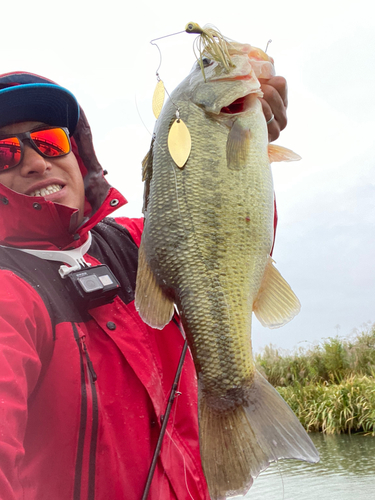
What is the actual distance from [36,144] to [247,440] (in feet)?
5.95

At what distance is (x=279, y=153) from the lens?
2061 mm

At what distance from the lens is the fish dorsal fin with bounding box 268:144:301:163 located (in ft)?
6.74

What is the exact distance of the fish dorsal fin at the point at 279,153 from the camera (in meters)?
2.05

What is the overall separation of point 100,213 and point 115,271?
0.33 meters

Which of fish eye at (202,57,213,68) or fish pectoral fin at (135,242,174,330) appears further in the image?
fish eye at (202,57,213,68)

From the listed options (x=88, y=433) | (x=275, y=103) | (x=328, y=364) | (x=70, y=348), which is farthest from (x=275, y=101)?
(x=328, y=364)

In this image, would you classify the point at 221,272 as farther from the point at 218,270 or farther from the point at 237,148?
the point at 237,148

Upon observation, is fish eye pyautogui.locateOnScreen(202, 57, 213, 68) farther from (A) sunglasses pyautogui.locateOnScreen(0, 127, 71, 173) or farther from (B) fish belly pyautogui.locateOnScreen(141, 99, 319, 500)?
(A) sunglasses pyautogui.locateOnScreen(0, 127, 71, 173)

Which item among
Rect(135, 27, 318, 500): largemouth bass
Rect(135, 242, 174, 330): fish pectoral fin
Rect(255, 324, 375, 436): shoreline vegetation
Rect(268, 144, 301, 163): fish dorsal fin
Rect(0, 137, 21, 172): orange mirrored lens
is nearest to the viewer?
Rect(135, 27, 318, 500): largemouth bass

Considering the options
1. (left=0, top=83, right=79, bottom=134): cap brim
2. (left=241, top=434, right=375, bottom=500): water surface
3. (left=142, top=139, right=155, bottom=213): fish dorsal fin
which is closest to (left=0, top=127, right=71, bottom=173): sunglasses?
(left=0, top=83, right=79, bottom=134): cap brim

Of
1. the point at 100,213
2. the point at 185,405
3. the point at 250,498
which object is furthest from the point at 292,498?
the point at 100,213

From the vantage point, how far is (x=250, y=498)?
670 centimetres

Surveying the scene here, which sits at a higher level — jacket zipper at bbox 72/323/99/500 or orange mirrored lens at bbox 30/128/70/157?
orange mirrored lens at bbox 30/128/70/157

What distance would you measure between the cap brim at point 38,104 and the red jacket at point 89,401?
2.79 feet
